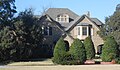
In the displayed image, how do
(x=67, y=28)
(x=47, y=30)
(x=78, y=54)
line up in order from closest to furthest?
(x=78, y=54) < (x=47, y=30) < (x=67, y=28)

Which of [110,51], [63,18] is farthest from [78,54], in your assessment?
[63,18]

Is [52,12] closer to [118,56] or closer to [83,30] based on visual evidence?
[83,30]

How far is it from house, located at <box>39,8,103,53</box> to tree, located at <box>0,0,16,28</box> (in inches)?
463

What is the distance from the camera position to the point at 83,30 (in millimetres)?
66812

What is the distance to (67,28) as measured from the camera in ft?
222

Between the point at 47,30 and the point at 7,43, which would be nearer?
the point at 7,43

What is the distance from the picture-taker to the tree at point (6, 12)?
51.9m

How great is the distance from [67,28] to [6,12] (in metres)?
18.1

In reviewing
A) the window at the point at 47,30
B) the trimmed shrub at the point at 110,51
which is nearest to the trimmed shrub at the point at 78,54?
the trimmed shrub at the point at 110,51

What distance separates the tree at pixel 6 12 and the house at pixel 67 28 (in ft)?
38.6

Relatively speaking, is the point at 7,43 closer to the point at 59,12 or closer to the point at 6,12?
the point at 6,12

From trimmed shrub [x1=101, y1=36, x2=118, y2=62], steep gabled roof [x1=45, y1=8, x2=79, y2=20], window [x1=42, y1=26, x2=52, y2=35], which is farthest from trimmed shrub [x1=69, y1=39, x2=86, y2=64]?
steep gabled roof [x1=45, y1=8, x2=79, y2=20]

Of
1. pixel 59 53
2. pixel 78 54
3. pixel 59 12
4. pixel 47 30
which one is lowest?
pixel 78 54

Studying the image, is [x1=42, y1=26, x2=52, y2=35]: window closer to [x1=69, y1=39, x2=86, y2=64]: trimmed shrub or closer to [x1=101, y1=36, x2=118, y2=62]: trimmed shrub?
[x1=101, y1=36, x2=118, y2=62]: trimmed shrub
